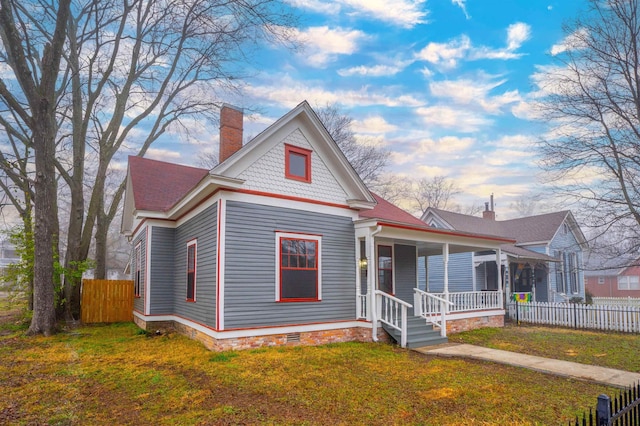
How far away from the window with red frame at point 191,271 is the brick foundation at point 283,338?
917 millimetres

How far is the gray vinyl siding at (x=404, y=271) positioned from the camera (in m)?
13.8

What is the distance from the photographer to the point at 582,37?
1464cm

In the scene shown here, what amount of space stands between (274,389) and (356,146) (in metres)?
26.0

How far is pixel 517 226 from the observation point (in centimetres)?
2672

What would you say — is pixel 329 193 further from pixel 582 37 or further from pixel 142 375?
pixel 582 37

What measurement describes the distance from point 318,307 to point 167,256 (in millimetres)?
6047

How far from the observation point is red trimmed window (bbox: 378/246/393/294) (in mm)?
13312

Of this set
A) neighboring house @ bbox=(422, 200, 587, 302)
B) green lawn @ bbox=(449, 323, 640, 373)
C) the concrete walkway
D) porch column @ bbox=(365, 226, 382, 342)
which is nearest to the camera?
the concrete walkway

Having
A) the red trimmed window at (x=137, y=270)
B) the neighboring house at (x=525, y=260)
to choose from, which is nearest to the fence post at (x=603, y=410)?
the red trimmed window at (x=137, y=270)

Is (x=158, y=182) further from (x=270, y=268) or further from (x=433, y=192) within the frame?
(x=433, y=192)

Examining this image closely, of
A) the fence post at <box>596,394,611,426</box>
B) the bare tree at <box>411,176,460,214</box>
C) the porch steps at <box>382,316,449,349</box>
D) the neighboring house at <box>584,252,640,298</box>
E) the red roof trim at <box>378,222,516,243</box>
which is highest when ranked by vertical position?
the bare tree at <box>411,176,460,214</box>

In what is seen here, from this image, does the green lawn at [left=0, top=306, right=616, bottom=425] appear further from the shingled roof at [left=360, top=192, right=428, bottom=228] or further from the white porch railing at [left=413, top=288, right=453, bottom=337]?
the shingled roof at [left=360, top=192, right=428, bottom=228]

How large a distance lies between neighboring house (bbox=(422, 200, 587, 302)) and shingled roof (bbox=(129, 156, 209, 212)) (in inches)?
563

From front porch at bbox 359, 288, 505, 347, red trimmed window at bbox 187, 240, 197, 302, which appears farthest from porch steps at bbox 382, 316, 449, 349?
red trimmed window at bbox 187, 240, 197, 302
